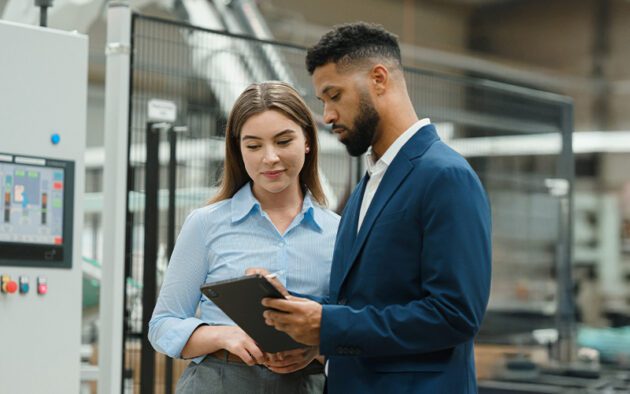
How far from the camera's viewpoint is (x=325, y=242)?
7.46 feet

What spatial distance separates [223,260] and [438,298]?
0.54 m

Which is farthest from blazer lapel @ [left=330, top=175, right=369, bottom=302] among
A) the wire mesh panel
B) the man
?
the wire mesh panel

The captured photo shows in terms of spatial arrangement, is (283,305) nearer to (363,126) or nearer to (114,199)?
(363,126)

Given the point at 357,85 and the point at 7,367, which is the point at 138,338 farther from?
the point at 357,85

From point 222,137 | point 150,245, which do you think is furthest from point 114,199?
point 222,137

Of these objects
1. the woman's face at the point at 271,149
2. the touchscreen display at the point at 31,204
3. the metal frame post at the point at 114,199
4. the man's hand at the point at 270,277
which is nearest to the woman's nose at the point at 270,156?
the woman's face at the point at 271,149

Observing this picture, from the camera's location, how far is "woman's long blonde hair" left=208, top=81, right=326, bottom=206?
2.21 m

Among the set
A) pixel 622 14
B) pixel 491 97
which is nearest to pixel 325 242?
pixel 491 97

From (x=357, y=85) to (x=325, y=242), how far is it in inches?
16.2

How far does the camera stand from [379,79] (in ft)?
6.75

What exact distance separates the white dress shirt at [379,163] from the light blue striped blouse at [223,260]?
0.20m

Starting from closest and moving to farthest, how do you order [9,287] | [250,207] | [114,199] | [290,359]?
1. [290,359]
2. [250,207]
3. [9,287]
4. [114,199]

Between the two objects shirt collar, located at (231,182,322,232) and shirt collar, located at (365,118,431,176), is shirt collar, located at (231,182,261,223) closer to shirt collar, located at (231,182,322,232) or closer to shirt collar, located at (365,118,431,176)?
shirt collar, located at (231,182,322,232)

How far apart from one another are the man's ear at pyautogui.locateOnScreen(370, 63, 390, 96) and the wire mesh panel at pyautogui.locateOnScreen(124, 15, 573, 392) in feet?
3.88
